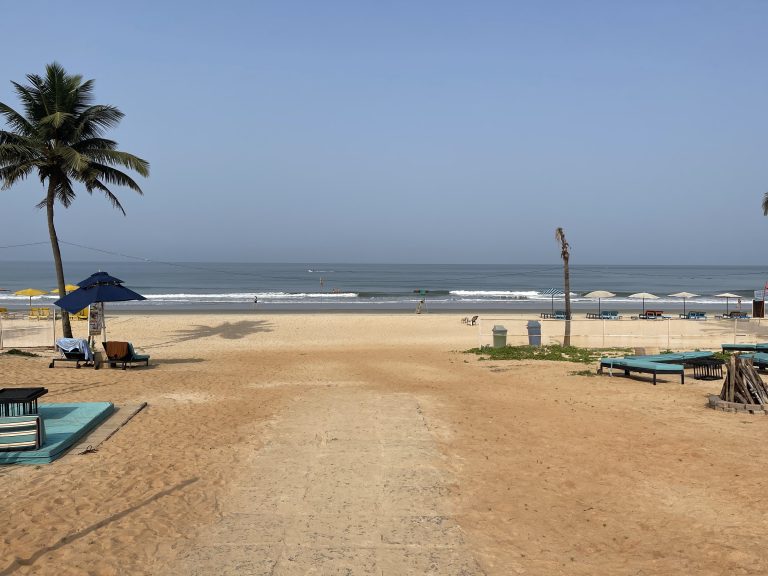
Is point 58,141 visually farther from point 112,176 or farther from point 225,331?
point 225,331

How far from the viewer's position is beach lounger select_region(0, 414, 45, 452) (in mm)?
7059

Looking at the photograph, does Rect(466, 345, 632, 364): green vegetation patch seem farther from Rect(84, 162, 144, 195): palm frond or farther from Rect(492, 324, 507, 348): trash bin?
Rect(84, 162, 144, 195): palm frond

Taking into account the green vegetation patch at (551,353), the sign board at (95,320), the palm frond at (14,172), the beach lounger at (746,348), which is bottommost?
the green vegetation patch at (551,353)

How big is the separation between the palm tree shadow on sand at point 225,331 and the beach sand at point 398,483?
10.9 meters

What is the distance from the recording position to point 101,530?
205 inches

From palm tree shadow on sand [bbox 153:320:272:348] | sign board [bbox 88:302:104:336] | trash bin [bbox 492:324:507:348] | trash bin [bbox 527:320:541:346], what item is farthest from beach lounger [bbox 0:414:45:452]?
trash bin [bbox 527:320:541:346]

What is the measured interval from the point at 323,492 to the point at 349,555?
1479 millimetres

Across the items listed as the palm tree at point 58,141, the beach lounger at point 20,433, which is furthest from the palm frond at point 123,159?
the beach lounger at point 20,433

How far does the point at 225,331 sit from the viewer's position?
26484 mm

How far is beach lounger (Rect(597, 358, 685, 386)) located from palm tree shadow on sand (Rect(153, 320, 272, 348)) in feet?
48.3

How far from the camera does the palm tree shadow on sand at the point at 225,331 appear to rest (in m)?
23.9

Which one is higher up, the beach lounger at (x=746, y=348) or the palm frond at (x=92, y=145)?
the palm frond at (x=92, y=145)

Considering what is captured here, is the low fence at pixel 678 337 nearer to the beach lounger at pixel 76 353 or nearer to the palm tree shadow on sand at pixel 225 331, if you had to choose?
the palm tree shadow on sand at pixel 225 331

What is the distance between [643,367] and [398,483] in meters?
8.44
